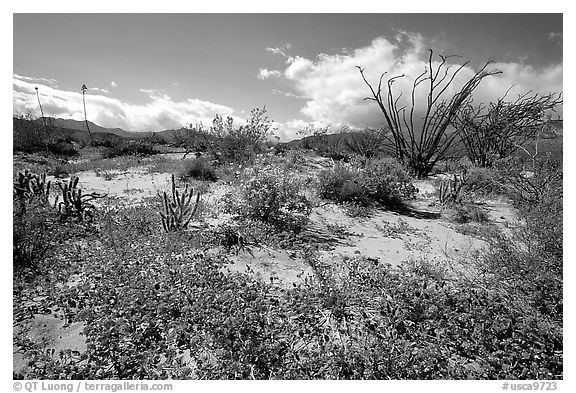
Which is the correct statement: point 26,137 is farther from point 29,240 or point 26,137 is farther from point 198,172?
point 29,240

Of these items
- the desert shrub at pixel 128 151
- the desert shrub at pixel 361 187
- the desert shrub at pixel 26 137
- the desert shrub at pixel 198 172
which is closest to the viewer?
the desert shrub at pixel 361 187

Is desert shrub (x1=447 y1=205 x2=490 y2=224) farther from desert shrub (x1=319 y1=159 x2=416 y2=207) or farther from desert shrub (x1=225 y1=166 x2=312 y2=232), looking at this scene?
desert shrub (x1=225 y1=166 x2=312 y2=232)

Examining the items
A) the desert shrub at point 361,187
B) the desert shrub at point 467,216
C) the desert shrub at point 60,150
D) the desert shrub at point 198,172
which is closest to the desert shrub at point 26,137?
the desert shrub at point 60,150

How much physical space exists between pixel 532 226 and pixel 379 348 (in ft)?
8.03

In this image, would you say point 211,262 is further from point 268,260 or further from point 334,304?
point 334,304

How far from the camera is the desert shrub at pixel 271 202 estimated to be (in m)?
6.28

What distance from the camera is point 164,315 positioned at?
3.38 m

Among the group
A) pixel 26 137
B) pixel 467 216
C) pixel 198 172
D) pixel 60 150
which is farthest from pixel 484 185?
pixel 26 137

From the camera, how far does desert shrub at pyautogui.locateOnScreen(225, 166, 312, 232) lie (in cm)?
628

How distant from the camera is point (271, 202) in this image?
6371 millimetres

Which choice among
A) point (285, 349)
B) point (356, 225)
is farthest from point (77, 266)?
point (356, 225)

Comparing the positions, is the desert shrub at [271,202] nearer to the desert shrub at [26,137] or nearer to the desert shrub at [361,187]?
the desert shrub at [361,187]

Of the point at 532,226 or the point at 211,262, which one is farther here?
the point at 211,262

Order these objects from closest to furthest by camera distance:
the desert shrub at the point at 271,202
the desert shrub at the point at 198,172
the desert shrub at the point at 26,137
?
1. the desert shrub at the point at 271,202
2. the desert shrub at the point at 198,172
3. the desert shrub at the point at 26,137
